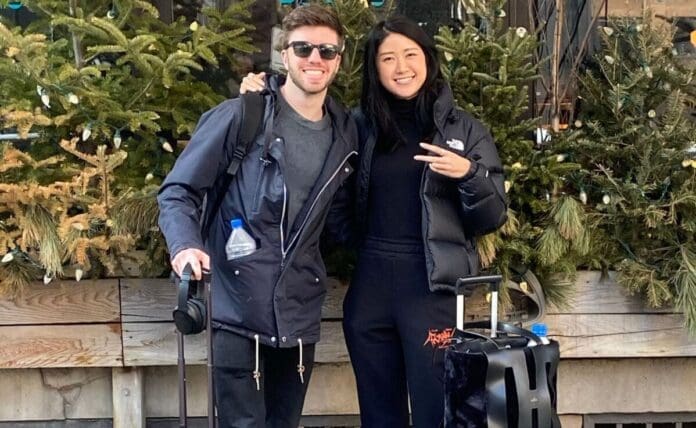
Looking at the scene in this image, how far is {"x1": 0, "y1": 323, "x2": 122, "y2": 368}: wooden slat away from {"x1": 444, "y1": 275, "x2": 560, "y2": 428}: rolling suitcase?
1.79 m

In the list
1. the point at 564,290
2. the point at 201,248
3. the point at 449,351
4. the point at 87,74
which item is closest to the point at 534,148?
the point at 564,290

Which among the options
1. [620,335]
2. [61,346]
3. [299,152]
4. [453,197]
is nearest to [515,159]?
[453,197]

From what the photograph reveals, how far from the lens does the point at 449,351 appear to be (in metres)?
2.62

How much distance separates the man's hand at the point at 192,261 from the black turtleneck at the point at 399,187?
0.85 meters

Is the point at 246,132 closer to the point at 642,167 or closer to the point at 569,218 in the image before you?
the point at 569,218

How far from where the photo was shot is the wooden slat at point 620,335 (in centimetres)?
374

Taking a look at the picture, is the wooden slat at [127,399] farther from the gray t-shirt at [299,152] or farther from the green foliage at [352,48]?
the green foliage at [352,48]

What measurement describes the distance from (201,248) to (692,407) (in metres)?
2.86

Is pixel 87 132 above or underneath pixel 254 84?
underneath

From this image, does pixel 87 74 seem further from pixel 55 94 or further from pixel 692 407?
pixel 692 407

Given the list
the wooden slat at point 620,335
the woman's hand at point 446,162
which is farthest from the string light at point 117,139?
the wooden slat at point 620,335

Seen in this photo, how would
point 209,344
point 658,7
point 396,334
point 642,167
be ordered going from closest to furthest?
point 209,344 < point 396,334 < point 642,167 < point 658,7

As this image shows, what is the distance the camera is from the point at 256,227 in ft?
8.82

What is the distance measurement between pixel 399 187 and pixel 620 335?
5.19 feet
